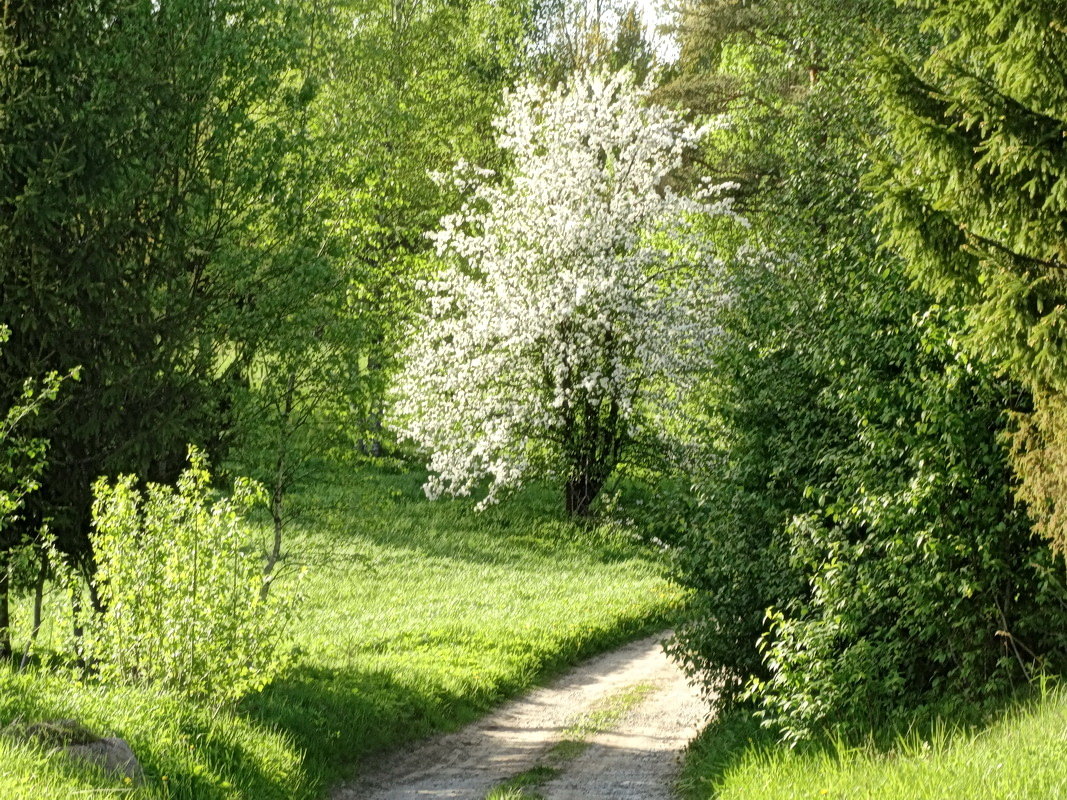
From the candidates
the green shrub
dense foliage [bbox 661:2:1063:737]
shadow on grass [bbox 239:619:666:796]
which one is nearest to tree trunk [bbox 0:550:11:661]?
the green shrub

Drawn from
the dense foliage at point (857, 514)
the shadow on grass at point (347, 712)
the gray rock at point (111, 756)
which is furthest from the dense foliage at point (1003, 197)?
the shadow on grass at point (347, 712)

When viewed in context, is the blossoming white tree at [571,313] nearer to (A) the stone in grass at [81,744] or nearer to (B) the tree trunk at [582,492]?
(B) the tree trunk at [582,492]

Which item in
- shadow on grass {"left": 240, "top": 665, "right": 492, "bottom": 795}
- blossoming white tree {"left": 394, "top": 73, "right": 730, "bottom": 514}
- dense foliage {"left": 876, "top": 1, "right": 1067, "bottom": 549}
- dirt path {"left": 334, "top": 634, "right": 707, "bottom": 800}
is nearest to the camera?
dense foliage {"left": 876, "top": 1, "right": 1067, "bottom": 549}

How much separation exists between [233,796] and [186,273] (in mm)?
7718

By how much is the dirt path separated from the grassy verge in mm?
1695

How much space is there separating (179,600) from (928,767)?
6595mm

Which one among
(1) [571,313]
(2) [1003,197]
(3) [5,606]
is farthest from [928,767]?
(1) [571,313]

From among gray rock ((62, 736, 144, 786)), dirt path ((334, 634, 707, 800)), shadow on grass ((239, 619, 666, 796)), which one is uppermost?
gray rock ((62, 736, 144, 786))

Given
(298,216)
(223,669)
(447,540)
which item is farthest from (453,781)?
(447,540)

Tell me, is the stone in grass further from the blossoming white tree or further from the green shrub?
the blossoming white tree

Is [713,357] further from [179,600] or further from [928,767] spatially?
[928,767]

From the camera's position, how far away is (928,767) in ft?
24.6

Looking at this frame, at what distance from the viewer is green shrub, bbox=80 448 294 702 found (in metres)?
10.2

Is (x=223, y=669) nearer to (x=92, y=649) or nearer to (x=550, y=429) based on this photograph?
(x=92, y=649)
